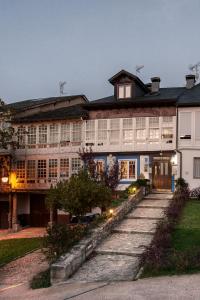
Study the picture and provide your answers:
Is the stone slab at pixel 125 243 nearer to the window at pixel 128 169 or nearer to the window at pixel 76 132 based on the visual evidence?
the window at pixel 128 169

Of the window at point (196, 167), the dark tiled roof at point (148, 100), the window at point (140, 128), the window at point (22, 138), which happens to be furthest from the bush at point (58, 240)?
the window at point (22, 138)

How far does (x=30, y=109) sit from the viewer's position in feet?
131

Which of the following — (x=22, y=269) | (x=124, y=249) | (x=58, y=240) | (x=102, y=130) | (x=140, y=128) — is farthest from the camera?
(x=102, y=130)

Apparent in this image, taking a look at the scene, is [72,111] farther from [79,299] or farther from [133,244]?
[79,299]

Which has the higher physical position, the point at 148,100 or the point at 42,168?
the point at 148,100

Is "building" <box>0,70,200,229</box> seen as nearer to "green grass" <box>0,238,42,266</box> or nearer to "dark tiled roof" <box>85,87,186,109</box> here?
"dark tiled roof" <box>85,87,186,109</box>

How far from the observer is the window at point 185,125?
105 feet

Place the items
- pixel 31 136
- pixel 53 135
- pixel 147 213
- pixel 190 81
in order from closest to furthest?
pixel 147 213 → pixel 190 81 → pixel 53 135 → pixel 31 136

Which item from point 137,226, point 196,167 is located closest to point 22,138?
point 196,167

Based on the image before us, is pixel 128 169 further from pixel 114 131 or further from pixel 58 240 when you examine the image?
pixel 58 240

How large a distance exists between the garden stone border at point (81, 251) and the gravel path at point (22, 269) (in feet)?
6.18

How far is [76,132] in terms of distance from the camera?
3588 centimetres

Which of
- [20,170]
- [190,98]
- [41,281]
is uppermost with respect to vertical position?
[190,98]

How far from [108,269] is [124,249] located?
223 cm
